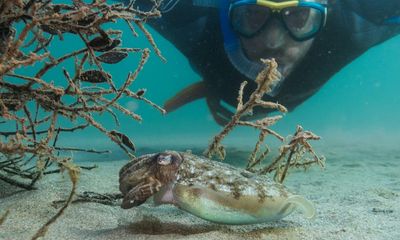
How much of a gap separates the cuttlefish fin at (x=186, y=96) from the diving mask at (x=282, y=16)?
176cm

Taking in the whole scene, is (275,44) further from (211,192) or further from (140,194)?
(140,194)

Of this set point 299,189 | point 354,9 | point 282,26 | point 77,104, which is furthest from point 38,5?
point 354,9

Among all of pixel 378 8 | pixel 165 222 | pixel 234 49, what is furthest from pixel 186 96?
pixel 165 222

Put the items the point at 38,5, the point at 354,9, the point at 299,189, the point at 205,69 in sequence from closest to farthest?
the point at 38,5 < the point at 299,189 < the point at 354,9 < the point at 205,69

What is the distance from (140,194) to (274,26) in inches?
212

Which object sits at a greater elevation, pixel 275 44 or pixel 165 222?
pixel 275 44

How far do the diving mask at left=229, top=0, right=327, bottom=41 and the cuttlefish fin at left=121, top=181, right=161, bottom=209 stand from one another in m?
5.13

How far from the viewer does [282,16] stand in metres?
6.77

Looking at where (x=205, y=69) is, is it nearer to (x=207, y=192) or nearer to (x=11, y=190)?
(x=11, y=190)

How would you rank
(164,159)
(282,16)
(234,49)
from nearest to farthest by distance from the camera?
(164,159), (282,16), (234,49)

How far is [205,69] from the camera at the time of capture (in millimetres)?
8164

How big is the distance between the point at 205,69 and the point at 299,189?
13.1 feet

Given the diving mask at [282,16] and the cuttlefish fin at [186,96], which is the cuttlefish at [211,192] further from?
the cuttlefish fin at [186,96]

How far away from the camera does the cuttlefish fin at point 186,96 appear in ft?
26.3
